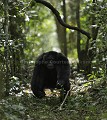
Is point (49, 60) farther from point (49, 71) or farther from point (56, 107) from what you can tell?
point (56, 107)

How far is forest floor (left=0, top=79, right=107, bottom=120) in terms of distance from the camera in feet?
17.1

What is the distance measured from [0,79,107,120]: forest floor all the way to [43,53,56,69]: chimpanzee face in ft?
2.30

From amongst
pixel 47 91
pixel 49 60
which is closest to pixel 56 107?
pixel 49 60

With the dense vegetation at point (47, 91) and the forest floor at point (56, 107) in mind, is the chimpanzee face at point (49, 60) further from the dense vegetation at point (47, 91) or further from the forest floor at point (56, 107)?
the forest floor at point (56, 107)

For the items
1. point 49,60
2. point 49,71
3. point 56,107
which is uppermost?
point 49,60

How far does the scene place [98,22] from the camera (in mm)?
8414

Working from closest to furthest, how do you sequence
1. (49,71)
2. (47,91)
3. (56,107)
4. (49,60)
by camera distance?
(56,107) → (49,60) → (49,71) → (47,91)

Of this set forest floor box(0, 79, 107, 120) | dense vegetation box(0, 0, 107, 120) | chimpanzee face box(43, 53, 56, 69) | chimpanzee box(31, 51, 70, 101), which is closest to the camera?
forest floor box(0, 79, 107, 120)

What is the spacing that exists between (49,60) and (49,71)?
438 millimetres

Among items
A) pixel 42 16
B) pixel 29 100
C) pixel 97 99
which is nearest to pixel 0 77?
pixel 29 100

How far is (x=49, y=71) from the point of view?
8.23 m

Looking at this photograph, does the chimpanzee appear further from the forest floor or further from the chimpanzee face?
the forest floor

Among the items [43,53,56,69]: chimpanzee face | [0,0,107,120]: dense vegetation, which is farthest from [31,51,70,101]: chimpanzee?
[0,0,107,120]: dense vegetation

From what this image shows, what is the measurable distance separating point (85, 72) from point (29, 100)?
3.16 m
